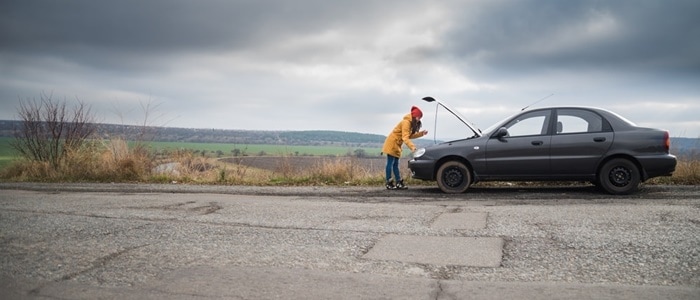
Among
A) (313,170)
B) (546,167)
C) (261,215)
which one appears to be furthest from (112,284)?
(313,170)

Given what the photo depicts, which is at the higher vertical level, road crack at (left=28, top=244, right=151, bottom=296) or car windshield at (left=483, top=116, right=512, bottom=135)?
car windshield at (left=483, top=116, right=512, bottom=135)

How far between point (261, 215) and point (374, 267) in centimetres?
327

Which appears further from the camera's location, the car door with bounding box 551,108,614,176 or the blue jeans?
the blue jeans

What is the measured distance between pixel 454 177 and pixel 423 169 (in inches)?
25.4

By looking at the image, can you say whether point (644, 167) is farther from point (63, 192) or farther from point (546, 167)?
point (63, 192)

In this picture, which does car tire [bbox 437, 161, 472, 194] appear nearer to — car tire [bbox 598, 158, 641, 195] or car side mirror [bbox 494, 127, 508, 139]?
car side mirror [bbox 494, 127, 508, 139]

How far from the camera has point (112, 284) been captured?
3760 millimetres

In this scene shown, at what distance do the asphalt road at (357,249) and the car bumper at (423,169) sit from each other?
59.7 inches

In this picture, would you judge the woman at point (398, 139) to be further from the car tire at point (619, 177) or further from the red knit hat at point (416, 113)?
the car tire at point (619, 177)

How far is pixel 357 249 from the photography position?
189 inches

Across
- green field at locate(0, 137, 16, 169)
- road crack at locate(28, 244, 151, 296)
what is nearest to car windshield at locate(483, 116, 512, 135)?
road crack at locate(28, 244, 151, 296)

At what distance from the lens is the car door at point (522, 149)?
359 inches

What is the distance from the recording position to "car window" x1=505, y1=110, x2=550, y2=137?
30.5ft

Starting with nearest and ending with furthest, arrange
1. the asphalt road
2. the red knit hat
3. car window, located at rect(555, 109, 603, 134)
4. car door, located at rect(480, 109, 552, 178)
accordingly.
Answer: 1. the asphalt road
2. car window, located at rect(555, 109, 603, 134)
3. car door, located at rect(480, 109, 552, 178)
4. the red knit hat
